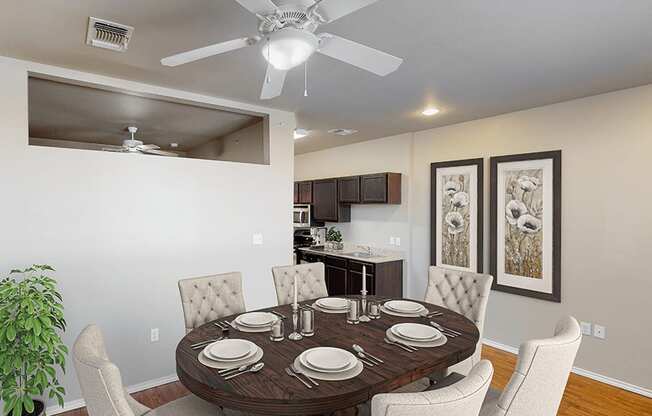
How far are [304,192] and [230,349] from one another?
4.93 metres

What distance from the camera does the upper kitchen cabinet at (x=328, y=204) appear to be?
5891mm

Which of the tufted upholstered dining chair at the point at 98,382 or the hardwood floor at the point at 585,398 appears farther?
the hardwood floor at the point at 585,398

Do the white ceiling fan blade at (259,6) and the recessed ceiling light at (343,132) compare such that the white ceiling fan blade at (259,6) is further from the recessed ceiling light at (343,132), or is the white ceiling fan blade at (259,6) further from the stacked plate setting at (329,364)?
the recessed ceiling light at (343,132)

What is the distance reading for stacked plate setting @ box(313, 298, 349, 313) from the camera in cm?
248

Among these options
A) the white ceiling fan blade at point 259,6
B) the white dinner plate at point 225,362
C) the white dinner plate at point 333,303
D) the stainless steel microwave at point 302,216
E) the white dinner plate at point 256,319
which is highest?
the white ceiling fan blade at point 259,6

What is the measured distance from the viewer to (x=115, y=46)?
2.30 metres

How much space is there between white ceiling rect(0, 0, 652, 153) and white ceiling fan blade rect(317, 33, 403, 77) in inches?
11.8

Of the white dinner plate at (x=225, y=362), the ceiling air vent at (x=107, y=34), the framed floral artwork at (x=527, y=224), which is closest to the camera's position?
the white dinner plate at (x=225, y=362)

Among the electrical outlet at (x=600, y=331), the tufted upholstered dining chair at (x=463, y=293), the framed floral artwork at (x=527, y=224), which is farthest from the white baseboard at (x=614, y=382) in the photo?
the tufted upholstered dining chair at (x=463, y=293)

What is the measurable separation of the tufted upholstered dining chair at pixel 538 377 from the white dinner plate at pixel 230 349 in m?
1.07

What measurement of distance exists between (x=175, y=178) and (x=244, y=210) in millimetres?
706

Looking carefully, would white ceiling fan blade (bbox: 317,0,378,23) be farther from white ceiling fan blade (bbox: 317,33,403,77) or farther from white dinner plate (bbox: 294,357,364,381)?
white dinner plate (bbox: 294,357,364,381)

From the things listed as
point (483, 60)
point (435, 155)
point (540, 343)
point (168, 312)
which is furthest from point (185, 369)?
point (435, 155)

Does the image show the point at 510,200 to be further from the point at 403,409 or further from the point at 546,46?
the point at 403,409
